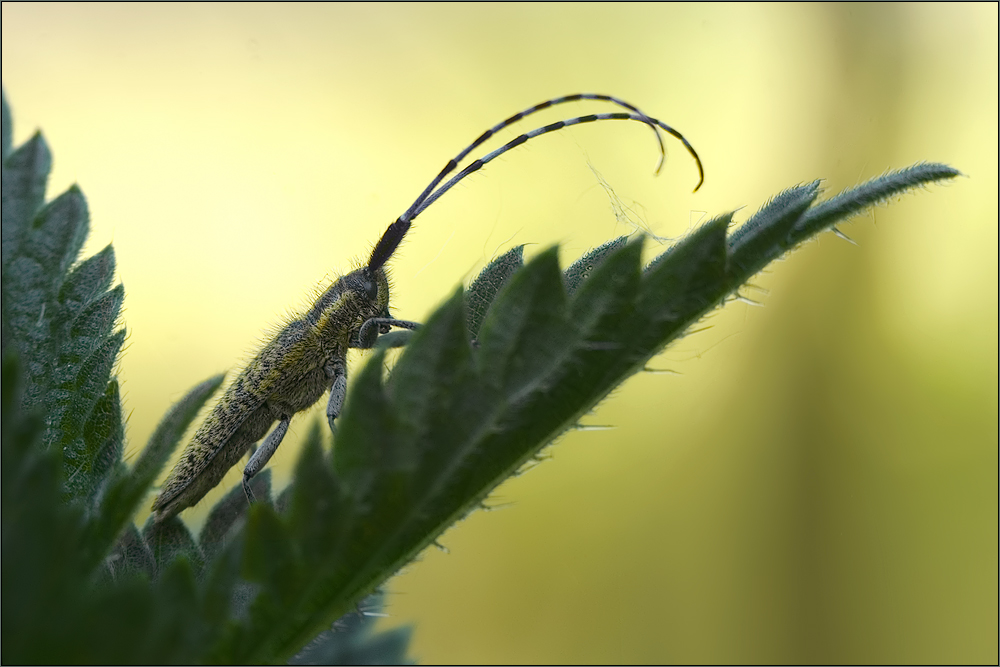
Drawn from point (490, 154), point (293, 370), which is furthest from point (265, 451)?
point (490, 154)

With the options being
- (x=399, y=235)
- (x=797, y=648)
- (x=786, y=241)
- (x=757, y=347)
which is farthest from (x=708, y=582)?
(x=786, y=241)

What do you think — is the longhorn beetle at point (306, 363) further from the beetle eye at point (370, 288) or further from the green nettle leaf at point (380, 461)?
the green nettle leaf at point (380, 461)

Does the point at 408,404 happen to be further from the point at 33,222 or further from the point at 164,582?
the point at 33,222

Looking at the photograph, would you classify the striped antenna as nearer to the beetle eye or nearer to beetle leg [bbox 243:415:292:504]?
the beetle eye

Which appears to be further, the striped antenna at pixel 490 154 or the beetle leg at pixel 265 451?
the beetle leg at pixel 265 451

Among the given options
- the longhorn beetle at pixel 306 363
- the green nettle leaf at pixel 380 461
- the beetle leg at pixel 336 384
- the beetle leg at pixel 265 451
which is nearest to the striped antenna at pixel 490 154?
the longhorn beetle at pixel 306 363

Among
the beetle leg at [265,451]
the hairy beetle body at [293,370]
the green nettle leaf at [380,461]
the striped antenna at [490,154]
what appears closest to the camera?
the green nettle leaf at [380,461]

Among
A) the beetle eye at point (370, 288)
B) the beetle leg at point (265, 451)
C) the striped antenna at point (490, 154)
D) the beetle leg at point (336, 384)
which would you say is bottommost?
the beetle leg at point (265, 451)
